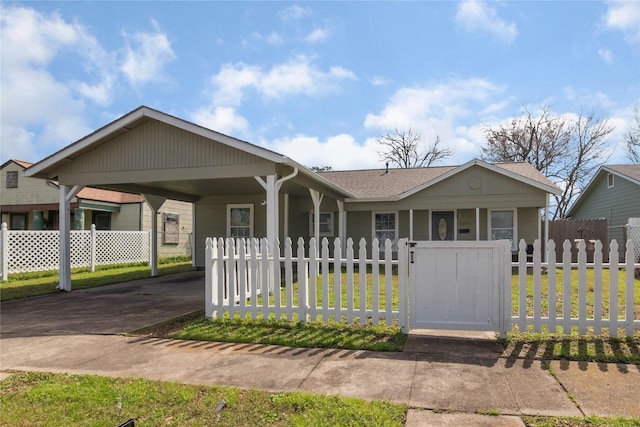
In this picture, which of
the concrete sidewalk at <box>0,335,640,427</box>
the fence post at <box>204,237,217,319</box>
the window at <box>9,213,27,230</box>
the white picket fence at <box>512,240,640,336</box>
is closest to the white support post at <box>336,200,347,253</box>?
the fence post at <box>204,237,217,319</box>

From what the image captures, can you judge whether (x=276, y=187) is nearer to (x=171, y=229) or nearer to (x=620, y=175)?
(x=171, y=229)

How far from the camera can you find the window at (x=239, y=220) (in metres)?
15.0

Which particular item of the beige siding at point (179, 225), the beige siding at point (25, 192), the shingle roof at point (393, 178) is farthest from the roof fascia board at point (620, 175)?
the beige siding at point (25, 192)

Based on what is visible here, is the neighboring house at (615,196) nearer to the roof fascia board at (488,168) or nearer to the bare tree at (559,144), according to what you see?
the roof fascia board at (488,168)

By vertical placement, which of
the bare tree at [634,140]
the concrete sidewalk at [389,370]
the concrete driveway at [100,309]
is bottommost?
the concrete driveway at [100,309]

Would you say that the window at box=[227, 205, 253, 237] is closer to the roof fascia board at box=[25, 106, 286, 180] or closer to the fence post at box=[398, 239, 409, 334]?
the roof fascia board at box=[25, 106, 286, 180]

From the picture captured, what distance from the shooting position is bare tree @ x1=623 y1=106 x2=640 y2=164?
24.7 m

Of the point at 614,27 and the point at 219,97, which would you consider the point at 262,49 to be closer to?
the point at 219,97

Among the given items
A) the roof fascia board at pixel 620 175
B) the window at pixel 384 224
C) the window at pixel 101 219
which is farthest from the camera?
the window at pixel 101 219

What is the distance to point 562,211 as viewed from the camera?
3009 cm

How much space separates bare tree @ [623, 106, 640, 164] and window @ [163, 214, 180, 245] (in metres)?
27.4

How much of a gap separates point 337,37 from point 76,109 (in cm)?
816

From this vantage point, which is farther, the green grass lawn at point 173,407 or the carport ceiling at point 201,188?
the carport ceiling at point 201,188

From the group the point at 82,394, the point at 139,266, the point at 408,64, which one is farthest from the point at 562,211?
the point at 82,394
